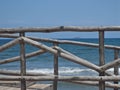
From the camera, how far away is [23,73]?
4434mm

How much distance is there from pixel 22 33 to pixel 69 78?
79 cm

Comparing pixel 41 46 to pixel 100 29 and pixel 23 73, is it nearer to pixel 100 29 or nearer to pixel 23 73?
pixel 23 73

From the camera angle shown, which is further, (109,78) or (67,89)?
(67,89)

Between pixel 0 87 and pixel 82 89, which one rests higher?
pixel 0 87

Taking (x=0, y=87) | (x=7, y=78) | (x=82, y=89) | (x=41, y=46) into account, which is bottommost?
(x=82, y=89)

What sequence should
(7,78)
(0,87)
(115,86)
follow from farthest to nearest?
(0,87) < (115,86) < (7,78)

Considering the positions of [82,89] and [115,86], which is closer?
[115,86]

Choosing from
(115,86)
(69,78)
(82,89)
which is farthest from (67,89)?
(69,78)

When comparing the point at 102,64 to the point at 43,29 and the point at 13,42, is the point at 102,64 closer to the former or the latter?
the point at 43,29

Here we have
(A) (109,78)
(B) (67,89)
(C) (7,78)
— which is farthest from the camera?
(B) (67,89)

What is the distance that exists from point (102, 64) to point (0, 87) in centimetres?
305

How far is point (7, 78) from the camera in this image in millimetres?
4434

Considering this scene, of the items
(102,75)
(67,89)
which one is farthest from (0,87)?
(67,89)

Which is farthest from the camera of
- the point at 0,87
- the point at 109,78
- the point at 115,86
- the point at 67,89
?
the point at 67,89
